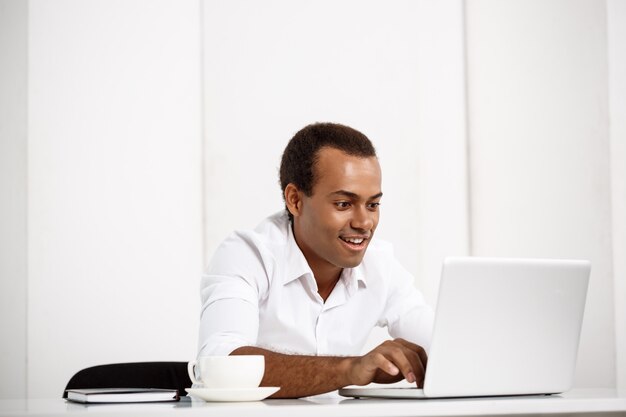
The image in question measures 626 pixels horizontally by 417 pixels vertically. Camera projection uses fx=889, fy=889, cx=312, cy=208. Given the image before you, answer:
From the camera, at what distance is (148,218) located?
3436mm

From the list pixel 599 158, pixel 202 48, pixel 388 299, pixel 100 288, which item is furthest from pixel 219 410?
pixel 599 158

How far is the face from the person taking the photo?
Result: 95.8 inches

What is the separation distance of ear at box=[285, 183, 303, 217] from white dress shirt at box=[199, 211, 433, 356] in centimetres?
6

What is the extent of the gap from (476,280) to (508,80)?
98.9 inches

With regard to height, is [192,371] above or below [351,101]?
below

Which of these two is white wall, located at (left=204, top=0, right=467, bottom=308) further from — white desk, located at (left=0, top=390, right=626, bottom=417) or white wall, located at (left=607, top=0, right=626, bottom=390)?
white desk, located at (left=0, top=390, right=626, bottom=417)

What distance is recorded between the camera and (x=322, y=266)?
2.55 m

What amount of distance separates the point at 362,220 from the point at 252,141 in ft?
4.05

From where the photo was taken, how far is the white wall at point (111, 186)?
334 cm

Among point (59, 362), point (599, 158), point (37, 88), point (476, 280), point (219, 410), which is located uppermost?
point (37, 88)

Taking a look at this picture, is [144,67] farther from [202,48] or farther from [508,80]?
[508,80]

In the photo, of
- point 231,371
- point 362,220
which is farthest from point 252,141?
point 231,371

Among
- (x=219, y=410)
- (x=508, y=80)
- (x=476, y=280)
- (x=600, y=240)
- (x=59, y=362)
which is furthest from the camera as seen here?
(x=508, y=80)

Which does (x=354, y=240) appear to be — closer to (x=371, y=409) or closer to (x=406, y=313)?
(x=406, y=313)
